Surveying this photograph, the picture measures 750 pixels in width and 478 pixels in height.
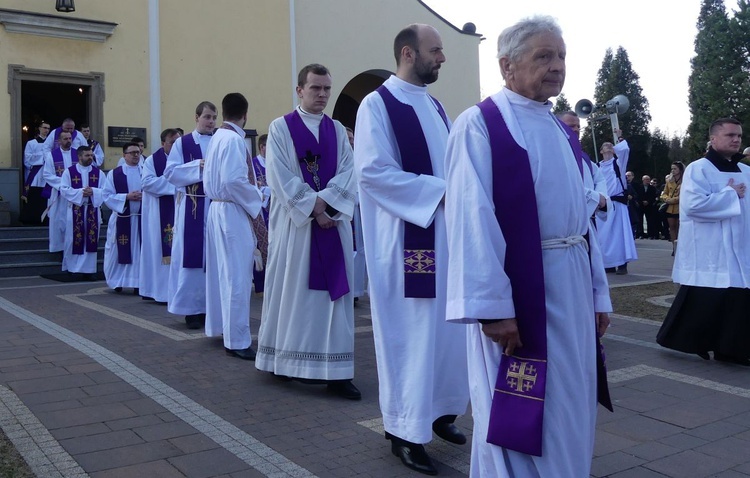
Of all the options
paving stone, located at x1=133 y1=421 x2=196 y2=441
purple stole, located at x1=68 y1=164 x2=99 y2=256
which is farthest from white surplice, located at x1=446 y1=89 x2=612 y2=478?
purple stole, located at x1=68 y1=164 x2=99 y2=256

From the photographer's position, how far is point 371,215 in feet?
14.4

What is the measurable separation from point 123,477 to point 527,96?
259 centimetres

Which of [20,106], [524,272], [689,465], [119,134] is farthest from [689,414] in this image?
[20,106]

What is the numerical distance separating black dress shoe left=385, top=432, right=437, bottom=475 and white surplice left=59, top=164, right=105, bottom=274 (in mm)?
9830

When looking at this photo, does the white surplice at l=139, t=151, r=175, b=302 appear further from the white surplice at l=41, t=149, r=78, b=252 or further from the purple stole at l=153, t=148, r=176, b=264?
the white surplice at l=41, t=149, r=78, b=252

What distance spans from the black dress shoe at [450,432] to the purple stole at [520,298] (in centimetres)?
160

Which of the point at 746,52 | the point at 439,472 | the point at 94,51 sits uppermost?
the point at 746,52

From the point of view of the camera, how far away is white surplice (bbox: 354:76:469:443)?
13.2 feet

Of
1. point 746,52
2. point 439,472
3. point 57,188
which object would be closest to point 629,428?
point 439,472

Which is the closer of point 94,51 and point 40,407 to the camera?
point 40,407

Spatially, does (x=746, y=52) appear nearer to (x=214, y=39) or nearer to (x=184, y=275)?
(x=214, y=39)

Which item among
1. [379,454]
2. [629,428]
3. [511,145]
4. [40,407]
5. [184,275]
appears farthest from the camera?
[184,275]

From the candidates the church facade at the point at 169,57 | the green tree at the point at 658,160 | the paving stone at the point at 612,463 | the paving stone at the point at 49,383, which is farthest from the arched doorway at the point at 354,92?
the green tree at the point at 658,160

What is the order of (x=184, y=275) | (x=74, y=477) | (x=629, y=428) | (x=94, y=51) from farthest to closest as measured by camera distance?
1. (x=94, y=51)
2. (x=184, y=275)
3. (x=629, y=428)
4. (x=74, y=477)
